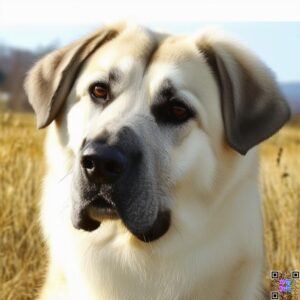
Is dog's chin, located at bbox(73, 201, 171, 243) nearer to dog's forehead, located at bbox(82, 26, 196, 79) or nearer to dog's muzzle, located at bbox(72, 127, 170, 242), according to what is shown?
dog's muzzle, located at bbox(72, 127, 170, 242)

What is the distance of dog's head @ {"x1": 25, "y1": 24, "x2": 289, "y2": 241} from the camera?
2846 mm

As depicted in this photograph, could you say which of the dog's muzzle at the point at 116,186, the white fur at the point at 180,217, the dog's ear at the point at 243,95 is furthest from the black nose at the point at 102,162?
the dog's ear at the point at 243,95

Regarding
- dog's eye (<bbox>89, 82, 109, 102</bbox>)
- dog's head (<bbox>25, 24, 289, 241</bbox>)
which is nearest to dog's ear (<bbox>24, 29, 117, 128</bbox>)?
dog's head (<bbox>25, 24, 289, 241</bbox>)

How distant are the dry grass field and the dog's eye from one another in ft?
5.15

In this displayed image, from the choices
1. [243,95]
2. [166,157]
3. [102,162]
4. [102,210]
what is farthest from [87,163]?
[243,95]

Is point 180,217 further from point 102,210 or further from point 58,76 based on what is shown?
point 58,76

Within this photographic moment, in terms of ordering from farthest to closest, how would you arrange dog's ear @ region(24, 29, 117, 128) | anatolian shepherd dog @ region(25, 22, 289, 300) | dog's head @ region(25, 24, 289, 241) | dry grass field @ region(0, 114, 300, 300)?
dry grass field @ region(0, 114, 300, 300), dog's ear @ region(24, 29, 117, 128), anatolian shepherd dog @ region(25, 22, 289, 300), dog's head @ region(25, 24, 289, 241)

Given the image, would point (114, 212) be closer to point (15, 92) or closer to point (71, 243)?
point (71, 243)

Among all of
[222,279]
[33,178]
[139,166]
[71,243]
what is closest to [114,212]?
[139,166]

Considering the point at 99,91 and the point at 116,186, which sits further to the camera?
the point at 99,91

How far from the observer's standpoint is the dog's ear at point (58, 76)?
10.5 feet

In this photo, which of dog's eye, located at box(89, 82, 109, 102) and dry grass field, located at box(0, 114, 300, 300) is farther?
dry grass field, located at box(0, 114, 300, 300)

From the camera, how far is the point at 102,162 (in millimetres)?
2736

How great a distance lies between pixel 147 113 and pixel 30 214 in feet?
6.21
